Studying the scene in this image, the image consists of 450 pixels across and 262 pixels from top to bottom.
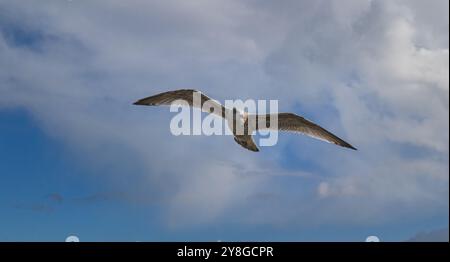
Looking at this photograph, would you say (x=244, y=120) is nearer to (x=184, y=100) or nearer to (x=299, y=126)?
(x=184, y=100)

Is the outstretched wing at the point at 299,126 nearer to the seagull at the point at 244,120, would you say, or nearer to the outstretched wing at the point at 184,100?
the seagull at the point at 244,120

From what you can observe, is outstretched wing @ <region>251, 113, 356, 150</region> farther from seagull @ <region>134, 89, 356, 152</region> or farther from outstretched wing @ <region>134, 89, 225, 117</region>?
outstretched wing @ <region>134, 89, 225, 117</region>

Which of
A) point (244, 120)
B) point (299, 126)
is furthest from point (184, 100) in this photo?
point (299, 126)

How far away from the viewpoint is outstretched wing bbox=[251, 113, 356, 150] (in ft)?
106

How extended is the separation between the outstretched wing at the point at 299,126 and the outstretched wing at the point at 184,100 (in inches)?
103

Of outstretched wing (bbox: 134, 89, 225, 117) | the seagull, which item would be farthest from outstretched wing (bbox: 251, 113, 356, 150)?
outstretched wing (bbox: 134, 89, 225, 117)

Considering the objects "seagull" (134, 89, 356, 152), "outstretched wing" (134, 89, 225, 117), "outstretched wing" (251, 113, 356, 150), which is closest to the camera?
"outstretched wing" (134, 89, 225, 117)
